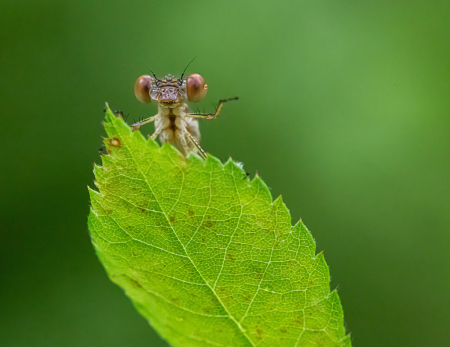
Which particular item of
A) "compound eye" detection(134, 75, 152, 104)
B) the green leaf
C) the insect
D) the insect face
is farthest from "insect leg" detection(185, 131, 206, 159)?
the green leaf

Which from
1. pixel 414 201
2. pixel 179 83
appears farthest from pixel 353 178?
pixel 179 83

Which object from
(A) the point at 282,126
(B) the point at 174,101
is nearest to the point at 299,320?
(B) the point at 174,101

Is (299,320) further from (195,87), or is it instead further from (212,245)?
(195,87)

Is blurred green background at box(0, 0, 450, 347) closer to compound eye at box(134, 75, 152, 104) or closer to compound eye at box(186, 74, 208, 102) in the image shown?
compound eye at box(134, 75, 152, 104)

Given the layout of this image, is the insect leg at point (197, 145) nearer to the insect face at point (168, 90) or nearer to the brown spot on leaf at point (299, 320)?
the insect face at point (168, 90)

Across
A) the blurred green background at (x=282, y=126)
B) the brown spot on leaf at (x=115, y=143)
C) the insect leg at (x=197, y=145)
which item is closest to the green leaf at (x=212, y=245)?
the brown spot on leaf at (x=115, y=143)

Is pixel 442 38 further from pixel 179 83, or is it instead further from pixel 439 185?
pixel 179 83
